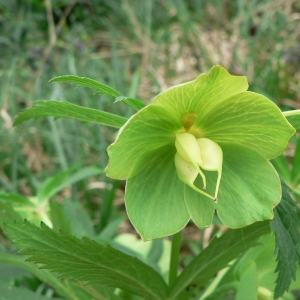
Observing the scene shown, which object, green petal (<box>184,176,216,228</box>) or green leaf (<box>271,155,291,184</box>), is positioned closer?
green petal (<box>184,176,216,228</box>)

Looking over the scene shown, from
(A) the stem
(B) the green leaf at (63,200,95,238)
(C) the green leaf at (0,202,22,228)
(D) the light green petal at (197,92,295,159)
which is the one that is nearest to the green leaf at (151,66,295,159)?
(D) the light green petal at (197,92,295,159)

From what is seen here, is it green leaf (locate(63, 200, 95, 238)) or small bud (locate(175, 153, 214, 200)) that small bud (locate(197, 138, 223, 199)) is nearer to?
small bud (locate(175, 153, 214, 200))

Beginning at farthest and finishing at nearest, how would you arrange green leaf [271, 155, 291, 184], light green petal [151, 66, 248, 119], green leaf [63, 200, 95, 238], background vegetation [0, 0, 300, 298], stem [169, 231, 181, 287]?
background vegetation [0, 0, 300, 298] < green leaf [63, 200, 95, 238] < green leaf [271, 155, 291, 184] < stem [169, 231, 181, 287] < light green petal [151, 66, 248, 119]

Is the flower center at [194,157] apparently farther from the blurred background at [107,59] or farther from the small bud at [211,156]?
the blurred background at [107,59]

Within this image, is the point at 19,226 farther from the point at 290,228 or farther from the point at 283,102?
the point at 283,102

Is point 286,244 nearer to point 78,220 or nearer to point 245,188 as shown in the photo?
point 245,188

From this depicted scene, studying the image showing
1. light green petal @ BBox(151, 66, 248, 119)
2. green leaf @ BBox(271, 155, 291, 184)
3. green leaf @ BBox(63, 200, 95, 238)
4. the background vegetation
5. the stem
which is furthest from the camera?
the background vegetation
